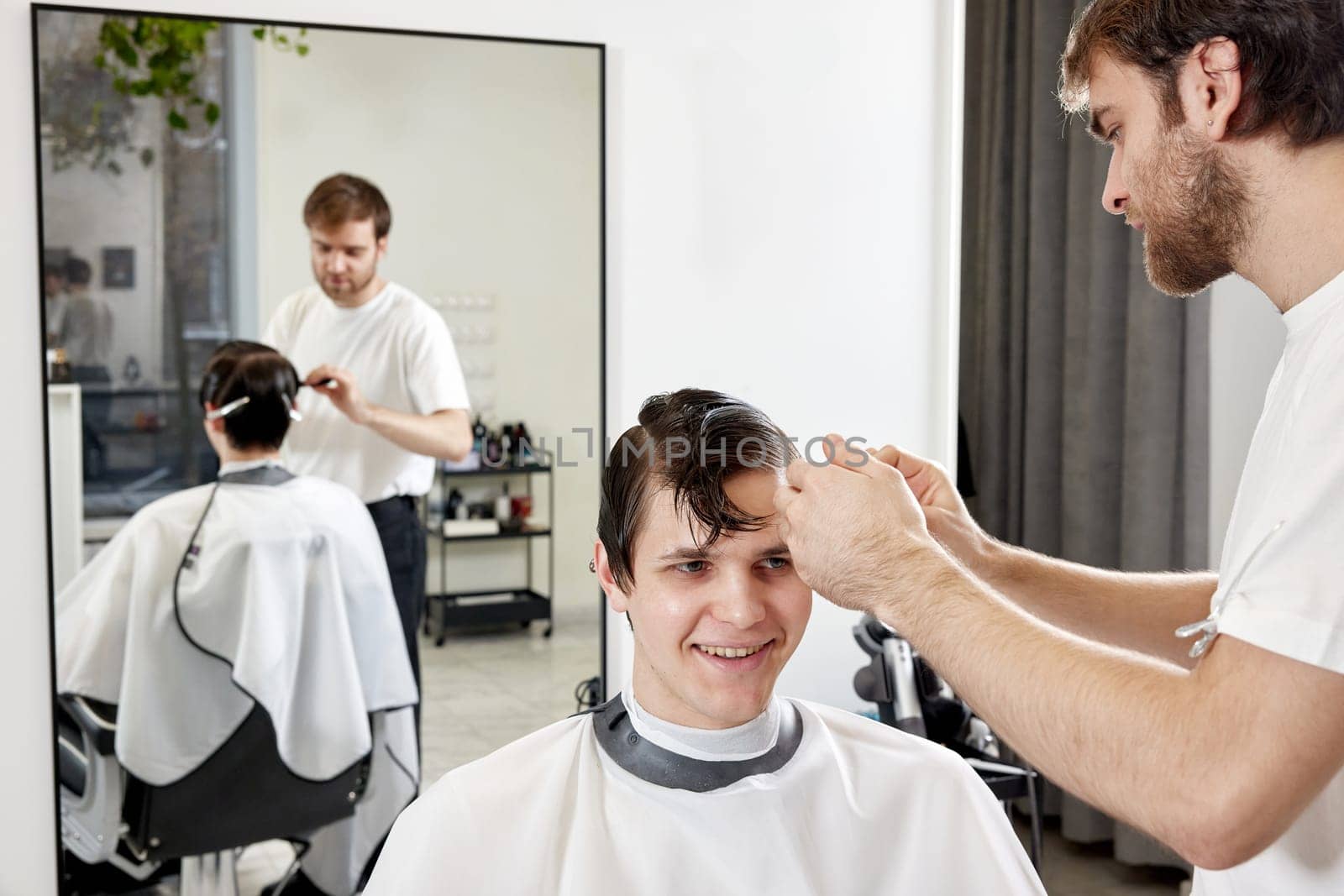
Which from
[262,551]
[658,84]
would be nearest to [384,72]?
[658,84]

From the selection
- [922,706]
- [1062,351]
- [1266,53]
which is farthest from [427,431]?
[1062,351]

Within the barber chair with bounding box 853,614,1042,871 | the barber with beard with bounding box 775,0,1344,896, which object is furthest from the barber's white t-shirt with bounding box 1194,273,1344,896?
the barber chair with bounding box 853,614,1042,871

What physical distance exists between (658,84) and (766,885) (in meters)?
1.71

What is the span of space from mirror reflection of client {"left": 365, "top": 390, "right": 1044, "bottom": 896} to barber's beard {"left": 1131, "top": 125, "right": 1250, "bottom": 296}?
22.2 inches

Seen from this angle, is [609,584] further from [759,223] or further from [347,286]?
[759,223]

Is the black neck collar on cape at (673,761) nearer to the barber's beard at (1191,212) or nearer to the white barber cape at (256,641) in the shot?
the barber's beard at (1191,212)

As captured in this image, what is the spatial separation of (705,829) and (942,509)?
566 mm

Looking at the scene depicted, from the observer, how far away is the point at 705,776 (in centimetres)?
165

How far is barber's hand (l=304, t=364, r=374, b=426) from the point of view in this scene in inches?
98.3

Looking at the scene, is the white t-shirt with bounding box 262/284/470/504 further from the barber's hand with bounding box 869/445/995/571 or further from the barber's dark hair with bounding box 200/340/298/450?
the barber's hand with bounding box 869/445/995/571

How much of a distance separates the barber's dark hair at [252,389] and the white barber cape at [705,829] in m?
1.07

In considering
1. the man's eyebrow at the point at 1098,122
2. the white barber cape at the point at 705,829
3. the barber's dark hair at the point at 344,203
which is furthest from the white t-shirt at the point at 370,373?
the man's eyebrow at the point at 1098,122

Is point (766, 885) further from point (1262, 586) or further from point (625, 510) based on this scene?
point (1262, 586)

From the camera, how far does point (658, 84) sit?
8.60 ft
